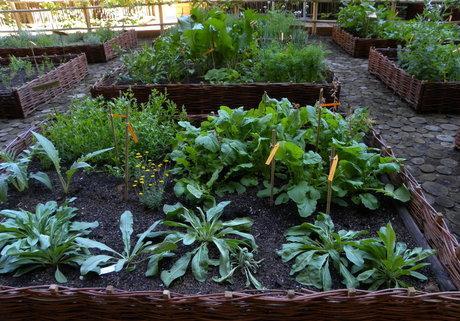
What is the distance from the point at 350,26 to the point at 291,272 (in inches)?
266

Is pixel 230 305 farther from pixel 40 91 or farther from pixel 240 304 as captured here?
pixel 40 91

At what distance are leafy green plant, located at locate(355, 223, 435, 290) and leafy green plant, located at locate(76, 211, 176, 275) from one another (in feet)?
2.84

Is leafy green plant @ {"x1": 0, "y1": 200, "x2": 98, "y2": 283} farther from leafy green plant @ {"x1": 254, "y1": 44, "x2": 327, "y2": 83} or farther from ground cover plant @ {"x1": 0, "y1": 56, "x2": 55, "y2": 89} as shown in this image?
ground cover plant @ {"x1": 0, "y1": 56, "x2": 55, "y2": 89}

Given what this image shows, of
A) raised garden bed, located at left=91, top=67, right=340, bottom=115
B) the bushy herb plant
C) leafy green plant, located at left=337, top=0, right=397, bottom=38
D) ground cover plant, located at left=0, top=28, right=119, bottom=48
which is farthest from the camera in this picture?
ground cover plant, located at left=0, top=28, right=119, bottom=48

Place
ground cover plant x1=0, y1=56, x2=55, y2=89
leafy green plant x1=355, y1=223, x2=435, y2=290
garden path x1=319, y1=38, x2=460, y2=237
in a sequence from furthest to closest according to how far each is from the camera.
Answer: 1. ground cover plant x1=0, y1=56, x2=55, y2=89
2. garden path x1=319, y1=38, x2=460, y2=237
3. leafy green plant x1=355, y1=223, x2=435, y2=290

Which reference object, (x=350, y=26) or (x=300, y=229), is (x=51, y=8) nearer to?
(x=350, y=26)

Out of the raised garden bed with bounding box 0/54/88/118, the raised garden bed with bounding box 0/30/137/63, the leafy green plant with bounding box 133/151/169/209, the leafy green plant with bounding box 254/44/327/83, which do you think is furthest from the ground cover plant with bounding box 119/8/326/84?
the raised garden bed with bounding box 0/30/137/63

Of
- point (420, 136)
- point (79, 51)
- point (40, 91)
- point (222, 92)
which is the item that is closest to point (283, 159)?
point (222, 92)

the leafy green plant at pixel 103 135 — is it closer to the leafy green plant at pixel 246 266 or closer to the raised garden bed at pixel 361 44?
the leafy green plant at pixel 246 266

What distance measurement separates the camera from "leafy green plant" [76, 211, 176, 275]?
1675 mm

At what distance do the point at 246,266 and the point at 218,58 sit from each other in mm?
3455

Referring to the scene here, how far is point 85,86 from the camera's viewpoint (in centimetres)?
556

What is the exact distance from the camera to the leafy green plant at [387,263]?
5.18 feet

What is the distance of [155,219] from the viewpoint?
2066mm
